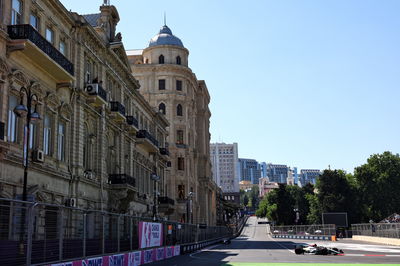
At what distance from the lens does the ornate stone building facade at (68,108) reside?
77.3 feet

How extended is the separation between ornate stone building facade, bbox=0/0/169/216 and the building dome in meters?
32.9

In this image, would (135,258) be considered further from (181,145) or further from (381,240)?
(181,145)

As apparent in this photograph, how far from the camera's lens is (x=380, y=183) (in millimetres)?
87875

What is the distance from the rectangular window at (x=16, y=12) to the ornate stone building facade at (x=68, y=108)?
0.19 feet

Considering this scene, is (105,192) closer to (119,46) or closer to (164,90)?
(119,46)

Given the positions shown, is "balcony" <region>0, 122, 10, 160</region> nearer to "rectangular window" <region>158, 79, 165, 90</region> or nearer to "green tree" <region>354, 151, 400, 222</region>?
"rectangular window" <region>158, 79, 165, 90</region>

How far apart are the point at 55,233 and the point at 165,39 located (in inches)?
2679

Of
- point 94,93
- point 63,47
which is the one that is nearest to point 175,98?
point 94,93

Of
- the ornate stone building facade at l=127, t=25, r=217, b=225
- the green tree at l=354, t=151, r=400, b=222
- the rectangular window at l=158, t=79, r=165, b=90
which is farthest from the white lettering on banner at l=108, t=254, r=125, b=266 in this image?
the green tree at l=354, t=151, r=400, b=222

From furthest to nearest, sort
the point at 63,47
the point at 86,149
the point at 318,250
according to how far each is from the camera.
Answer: the point at 318,250 → the point at 86,149 → the point at 63,47

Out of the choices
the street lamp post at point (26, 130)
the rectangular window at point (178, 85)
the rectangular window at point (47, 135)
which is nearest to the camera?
the street lamp post at point (26, 130)

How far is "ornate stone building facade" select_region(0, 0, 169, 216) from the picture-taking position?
23562 millimetres

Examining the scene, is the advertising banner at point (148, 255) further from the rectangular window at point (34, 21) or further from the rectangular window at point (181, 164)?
the rectangular window at point (181, 164)

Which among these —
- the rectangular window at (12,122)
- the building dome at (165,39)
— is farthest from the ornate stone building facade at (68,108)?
the building dome at (165,39)
